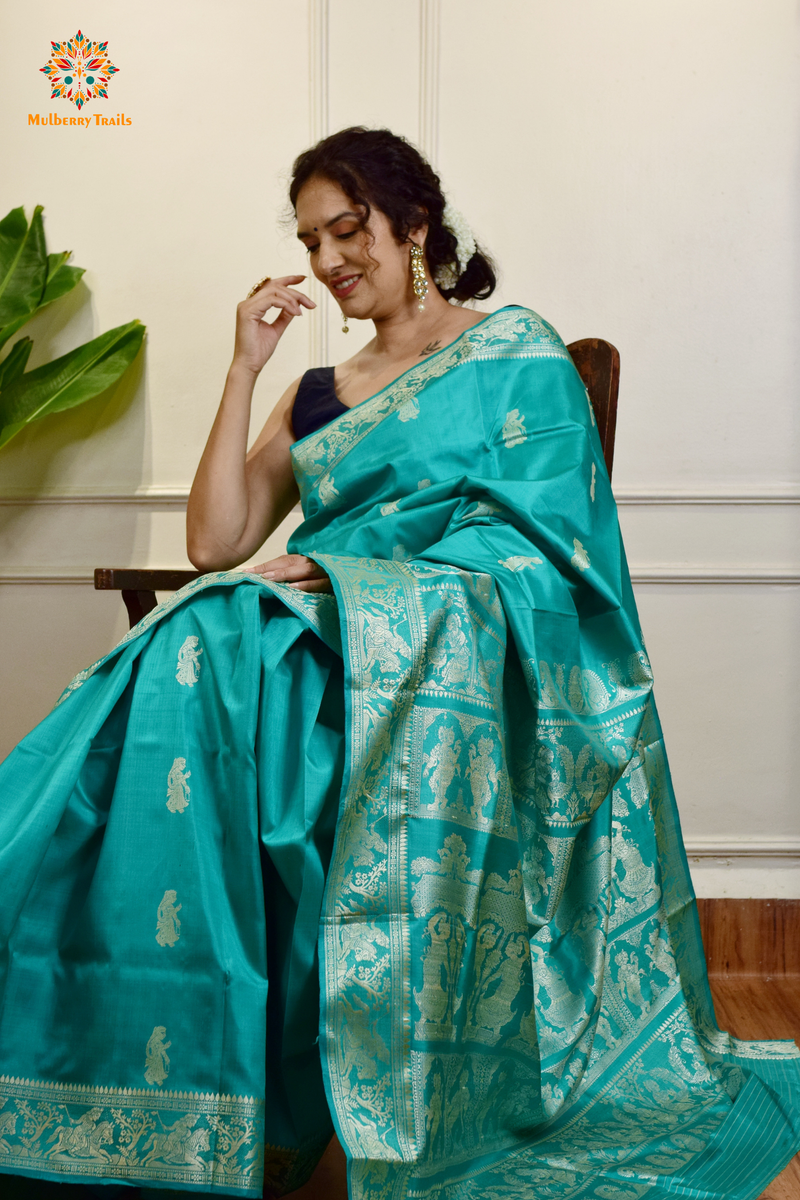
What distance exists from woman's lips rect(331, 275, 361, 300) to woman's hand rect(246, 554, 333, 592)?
58cm

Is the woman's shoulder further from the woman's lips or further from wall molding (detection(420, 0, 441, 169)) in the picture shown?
wall molding (detection(420, 0, 441, 169))

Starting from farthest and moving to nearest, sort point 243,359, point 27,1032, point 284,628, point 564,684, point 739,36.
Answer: point 739,36, point 243,359, point 564,684, point 284,628, point 27,1032

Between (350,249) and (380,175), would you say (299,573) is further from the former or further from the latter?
(380,175)

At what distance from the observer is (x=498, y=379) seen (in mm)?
1444

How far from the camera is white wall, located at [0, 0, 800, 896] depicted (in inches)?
81.5

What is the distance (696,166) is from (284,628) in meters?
1.60

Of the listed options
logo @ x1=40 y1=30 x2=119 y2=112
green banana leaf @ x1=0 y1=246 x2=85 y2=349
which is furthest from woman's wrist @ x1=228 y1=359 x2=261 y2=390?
logo @ x1=40 y1=30 x2=119 y2=112

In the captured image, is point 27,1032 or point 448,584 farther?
point 448,584

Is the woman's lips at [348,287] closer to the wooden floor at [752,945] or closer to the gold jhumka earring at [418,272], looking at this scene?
the gold jhumka earring at [418,272]

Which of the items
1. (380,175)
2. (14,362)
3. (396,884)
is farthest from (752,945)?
(14,362)

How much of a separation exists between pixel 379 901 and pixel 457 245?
120 cm

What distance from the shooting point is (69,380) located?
219 centimetres

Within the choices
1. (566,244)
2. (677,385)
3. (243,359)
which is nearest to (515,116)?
(566,244)

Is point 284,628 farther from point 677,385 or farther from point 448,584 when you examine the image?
point 677,385
